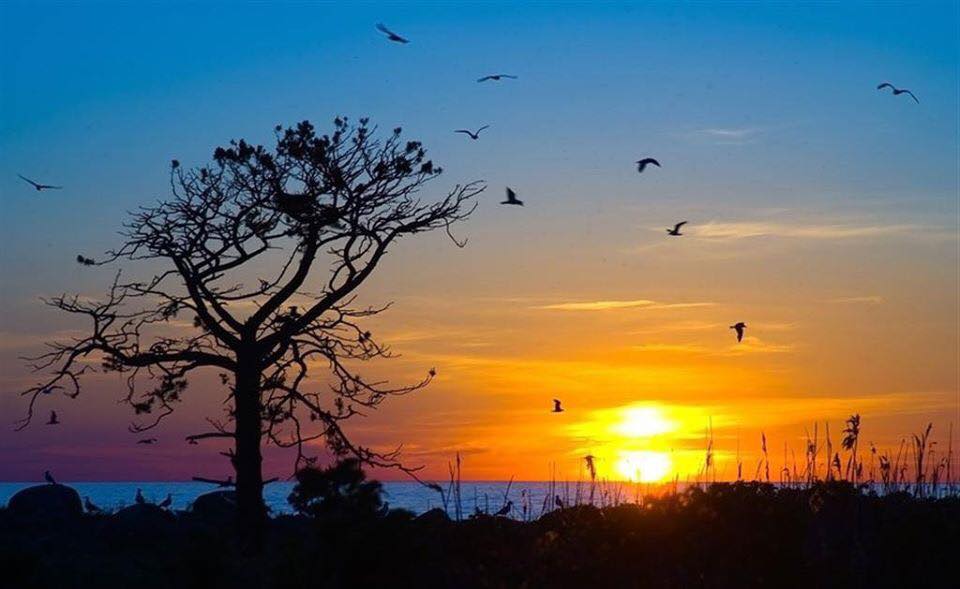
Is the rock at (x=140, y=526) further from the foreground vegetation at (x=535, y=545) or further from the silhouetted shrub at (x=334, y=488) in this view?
the silhouetted shrub at (x=334, y=488)

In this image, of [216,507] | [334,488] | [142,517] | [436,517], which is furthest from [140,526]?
[334,488]

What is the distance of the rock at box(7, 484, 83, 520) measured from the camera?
806 inches

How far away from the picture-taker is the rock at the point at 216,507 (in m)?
22.8

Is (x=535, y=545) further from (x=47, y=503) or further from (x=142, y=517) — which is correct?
(x=47, y=503)

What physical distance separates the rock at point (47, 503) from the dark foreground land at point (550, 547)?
0.11 metres

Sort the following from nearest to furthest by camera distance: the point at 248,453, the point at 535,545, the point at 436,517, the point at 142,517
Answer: the point at 535,545
the point at 436,517
the point at 142,517
the point at 248,453

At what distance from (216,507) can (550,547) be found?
35.8ft

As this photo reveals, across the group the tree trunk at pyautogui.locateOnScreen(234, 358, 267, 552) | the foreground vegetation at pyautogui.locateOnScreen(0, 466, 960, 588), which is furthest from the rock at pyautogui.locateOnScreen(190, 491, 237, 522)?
the foreground vegetation at pyautogui.locateOnScreen(0, 466, 960, 588)

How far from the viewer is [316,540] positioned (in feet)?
35.6

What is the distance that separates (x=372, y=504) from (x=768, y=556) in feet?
24.5

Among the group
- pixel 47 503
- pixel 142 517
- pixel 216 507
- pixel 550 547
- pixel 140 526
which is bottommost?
pixel 550 547

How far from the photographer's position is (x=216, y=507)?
23453 mm

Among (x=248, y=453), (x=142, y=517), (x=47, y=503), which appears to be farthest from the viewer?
(x=248, y=453)

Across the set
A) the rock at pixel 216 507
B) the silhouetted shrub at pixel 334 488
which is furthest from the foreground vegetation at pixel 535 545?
the rock at pixel 216 507
